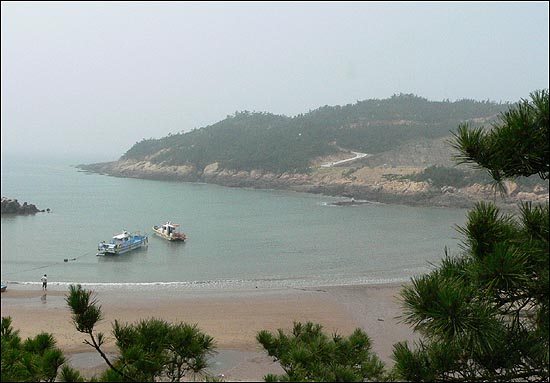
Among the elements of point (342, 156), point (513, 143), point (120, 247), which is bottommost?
point (120, 247)

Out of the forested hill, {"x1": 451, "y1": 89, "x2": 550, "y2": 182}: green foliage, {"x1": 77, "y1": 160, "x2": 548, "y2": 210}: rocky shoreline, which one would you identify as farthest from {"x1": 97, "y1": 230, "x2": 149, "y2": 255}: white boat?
the forested hill

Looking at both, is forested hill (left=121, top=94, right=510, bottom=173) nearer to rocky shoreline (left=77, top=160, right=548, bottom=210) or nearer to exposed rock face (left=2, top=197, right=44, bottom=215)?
rocky shoreline (left=77, top=160, right=548, bottom=210)

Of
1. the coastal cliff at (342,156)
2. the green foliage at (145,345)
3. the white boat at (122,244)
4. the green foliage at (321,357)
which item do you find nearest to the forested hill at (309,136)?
the coastal cliff at (342,156)

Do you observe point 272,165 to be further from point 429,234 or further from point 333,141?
point 429,234

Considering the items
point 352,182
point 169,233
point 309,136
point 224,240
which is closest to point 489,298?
point 224,240

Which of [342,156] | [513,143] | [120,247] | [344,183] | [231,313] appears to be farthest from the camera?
[342,156]

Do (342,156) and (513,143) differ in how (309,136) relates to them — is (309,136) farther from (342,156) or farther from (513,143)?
(513,143)
